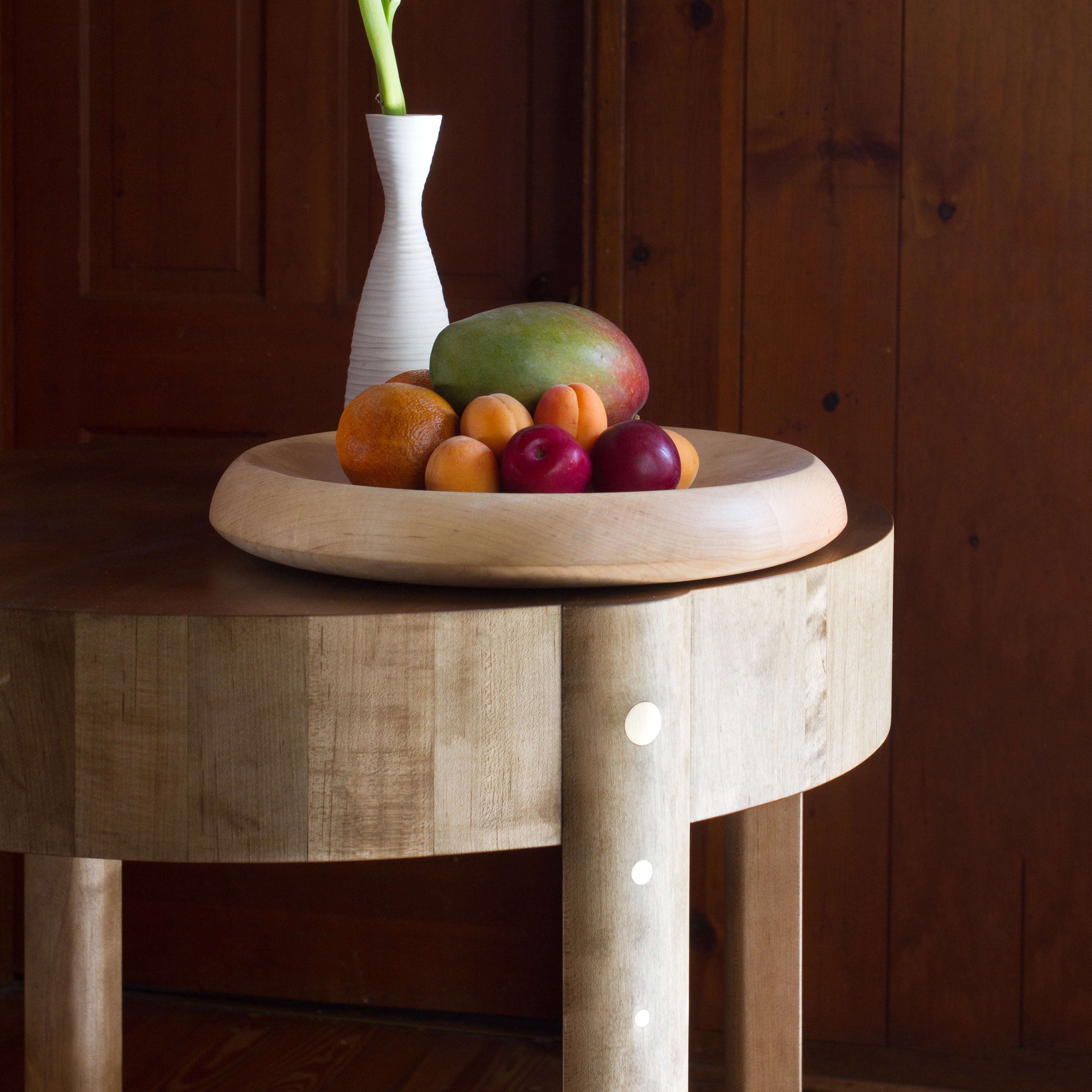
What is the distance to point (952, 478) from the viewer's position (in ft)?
5.04

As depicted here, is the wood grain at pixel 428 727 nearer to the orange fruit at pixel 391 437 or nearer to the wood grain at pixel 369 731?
the wood grain at pixel 369 731

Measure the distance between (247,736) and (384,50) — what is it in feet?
2.00

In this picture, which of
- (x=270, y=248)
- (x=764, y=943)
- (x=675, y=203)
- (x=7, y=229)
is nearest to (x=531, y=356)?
(x=764, y=943)

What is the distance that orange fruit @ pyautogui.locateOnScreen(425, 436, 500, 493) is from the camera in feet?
2.23

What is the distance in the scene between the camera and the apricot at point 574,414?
0.73 meters

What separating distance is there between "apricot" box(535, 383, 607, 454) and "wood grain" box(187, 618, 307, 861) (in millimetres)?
240

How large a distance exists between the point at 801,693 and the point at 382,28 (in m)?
0.61

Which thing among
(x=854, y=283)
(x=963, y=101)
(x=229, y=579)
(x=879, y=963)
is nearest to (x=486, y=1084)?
(x=879, y=963)

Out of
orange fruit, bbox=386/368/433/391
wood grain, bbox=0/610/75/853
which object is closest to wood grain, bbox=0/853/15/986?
orange fruit, bbox=386/368/433/391

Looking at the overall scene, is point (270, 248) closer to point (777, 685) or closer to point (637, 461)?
point (637, 461)

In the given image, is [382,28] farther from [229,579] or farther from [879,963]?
[879,963]

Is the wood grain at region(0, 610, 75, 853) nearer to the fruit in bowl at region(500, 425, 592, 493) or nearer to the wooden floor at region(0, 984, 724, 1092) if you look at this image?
the fruit in bowl at region(500, 425, 592, 493)

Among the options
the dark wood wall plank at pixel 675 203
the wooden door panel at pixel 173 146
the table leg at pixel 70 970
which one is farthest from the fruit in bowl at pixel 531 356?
the wooden door panel at pixel 173 146

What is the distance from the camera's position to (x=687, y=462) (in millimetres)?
762
